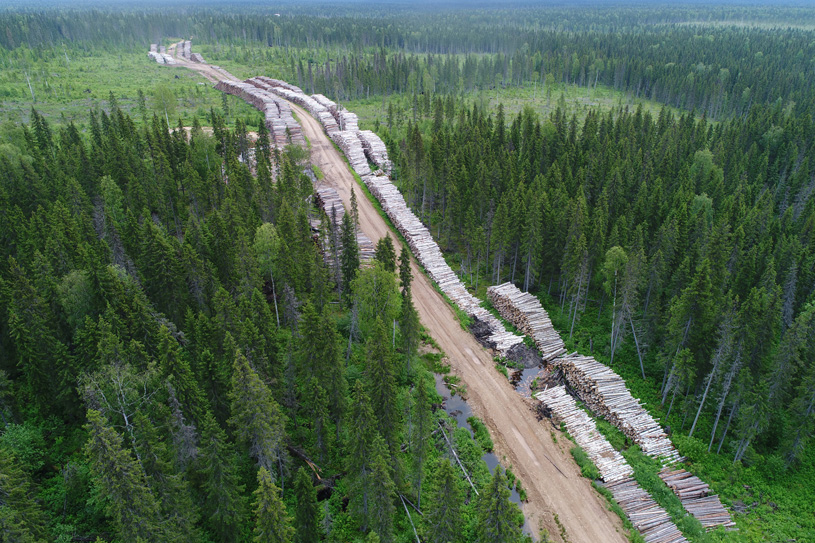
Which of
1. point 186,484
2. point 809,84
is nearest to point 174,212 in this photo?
point 186,484

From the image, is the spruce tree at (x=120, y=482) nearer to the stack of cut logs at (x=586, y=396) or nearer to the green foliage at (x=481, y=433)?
the green foliage at (x=481, y=433)

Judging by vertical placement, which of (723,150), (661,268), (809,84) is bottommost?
(661,268)

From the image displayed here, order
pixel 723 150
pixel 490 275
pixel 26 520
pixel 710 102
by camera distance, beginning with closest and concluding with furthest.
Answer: pixel 26 520, pixel 490 275, pixel 723 150, pixel 710 102

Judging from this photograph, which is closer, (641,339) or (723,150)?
(641,339)

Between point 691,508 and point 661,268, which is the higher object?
point 661,268

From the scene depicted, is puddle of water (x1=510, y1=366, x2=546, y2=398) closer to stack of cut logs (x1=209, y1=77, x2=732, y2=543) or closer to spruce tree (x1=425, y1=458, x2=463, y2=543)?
stack of cut logs (x1=209, y1=77, x2=732, y2=543)

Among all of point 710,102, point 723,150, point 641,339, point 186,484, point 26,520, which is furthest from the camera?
point 710,102

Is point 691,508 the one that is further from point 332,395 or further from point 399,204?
point 399,204
